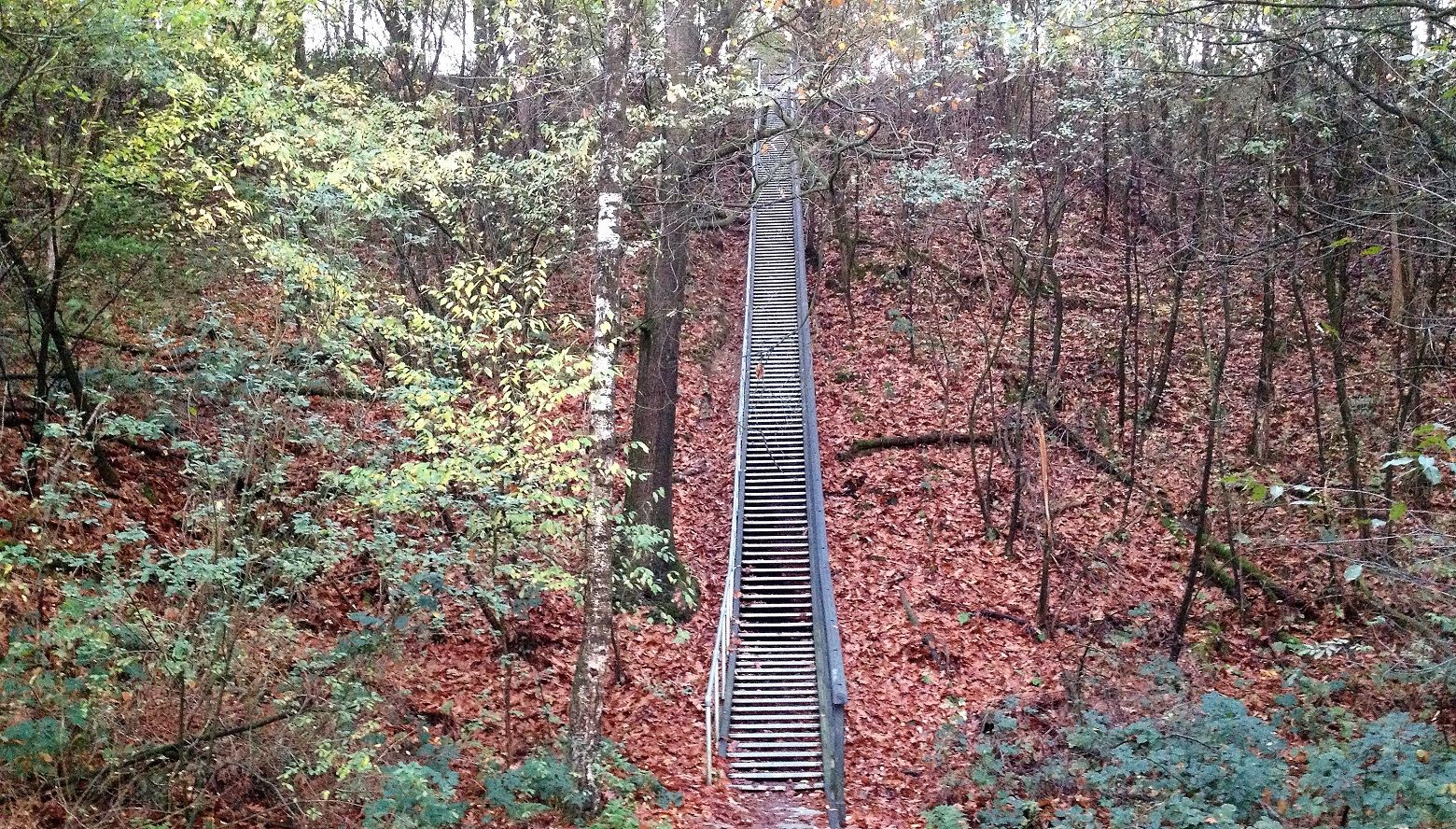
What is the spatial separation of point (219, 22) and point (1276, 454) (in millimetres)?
15585

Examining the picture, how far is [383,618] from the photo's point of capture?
737 cm

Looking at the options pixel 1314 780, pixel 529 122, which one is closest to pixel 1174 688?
pixel 1314 780

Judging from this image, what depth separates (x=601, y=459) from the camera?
23.6 feet

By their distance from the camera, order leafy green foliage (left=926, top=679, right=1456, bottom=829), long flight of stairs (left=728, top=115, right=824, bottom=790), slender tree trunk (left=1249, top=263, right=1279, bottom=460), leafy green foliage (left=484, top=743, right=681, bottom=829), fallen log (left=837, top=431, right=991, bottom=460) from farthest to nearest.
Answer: fallen log (left=837, top=431, right=991, bottom=460) < slender tree trunk (left=1249, top=263, right=1279, bottom=460) < long flight of stairs (left=728, top=115, right=824, bottom=790) < leafy green foliage (left=484, top=743, right=681, bottom=829) < leafy green foliage (left=926, top=679, right=1456, bottom=829)

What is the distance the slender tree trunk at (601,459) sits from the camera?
7.25m

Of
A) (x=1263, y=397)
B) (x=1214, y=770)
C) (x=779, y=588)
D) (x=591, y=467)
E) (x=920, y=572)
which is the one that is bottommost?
(x=1214, y=770)

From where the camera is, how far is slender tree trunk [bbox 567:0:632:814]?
7250 millimetres

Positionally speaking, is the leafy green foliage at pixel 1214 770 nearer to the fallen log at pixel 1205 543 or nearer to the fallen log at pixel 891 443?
the fallen log at pixel 1205 543

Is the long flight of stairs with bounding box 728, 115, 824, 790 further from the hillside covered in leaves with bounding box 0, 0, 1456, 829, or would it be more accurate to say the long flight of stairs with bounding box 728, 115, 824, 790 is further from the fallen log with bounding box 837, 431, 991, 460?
the fallen log with bounding box 837, 431, 991, 460

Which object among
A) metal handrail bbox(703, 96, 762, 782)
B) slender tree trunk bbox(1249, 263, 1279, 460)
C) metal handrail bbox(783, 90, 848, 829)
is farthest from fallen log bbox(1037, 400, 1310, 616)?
metal handrail bbox(703, 96, 762, 782)

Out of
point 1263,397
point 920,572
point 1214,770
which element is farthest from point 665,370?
point 1263,397

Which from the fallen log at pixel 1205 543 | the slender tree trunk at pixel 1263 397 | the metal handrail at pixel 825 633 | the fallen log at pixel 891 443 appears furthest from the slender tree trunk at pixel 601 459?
the fallen log at pixel 891 443

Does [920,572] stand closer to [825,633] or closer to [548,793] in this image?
[825,633]

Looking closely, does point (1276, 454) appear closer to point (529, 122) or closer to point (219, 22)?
point (529, 122)
